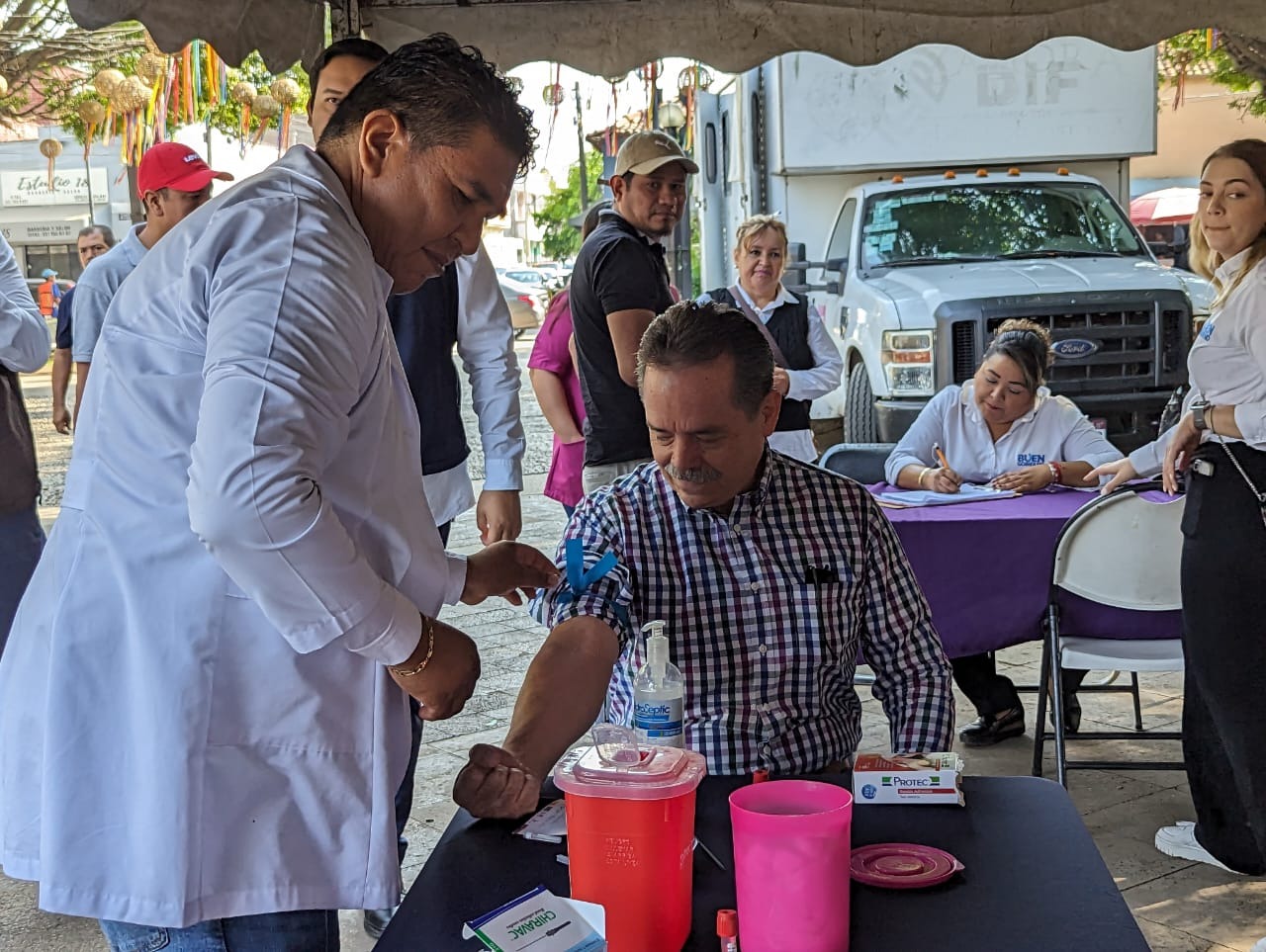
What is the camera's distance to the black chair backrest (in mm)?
5219

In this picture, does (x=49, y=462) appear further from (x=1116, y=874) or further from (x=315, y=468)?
(x=315, y=468)

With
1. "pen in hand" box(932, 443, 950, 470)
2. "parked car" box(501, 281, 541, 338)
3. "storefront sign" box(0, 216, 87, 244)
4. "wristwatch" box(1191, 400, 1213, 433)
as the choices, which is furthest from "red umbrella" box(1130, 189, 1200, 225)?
"storefront sign" box(0, 216, 87, 244)

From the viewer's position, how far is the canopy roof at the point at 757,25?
4.64 m

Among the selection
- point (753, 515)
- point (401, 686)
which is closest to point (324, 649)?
point (401, 686)

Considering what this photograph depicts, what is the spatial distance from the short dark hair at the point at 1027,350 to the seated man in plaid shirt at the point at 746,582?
2.69 metres

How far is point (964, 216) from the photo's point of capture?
9.48 metres

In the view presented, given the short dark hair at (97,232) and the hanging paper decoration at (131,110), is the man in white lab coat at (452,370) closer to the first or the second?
the short dark hair at (97,232)

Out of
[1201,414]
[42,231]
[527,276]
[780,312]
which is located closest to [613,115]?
[780,312]

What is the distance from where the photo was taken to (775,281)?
20.3 ft

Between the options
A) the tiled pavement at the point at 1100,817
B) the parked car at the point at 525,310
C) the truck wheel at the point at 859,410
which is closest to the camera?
the tiled pavement at the point at 1100,817

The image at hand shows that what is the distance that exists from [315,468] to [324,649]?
25 centimetres

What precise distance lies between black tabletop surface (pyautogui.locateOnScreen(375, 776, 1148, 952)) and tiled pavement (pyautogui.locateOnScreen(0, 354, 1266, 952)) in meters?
1.72

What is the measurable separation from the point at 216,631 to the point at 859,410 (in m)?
7.97

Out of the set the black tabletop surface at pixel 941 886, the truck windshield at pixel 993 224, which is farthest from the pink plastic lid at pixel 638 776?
the truck windshield at pixel 993 224
